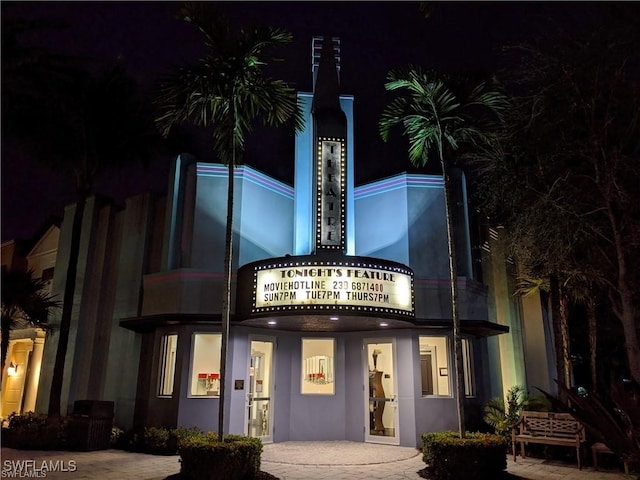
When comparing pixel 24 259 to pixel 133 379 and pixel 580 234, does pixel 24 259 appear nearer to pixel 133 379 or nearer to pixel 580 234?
pixel 133 379

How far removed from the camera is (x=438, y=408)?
13203 mm

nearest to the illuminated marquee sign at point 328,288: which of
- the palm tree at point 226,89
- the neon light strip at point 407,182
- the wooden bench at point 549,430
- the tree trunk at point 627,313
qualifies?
the palm tree at point 226,89

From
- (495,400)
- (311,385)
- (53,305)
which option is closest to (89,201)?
(53,305)

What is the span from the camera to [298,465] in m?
10.5

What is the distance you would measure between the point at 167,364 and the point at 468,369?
8728 millimetres

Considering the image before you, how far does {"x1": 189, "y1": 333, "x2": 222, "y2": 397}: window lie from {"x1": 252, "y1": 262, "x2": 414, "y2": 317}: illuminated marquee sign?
2649 millimetres

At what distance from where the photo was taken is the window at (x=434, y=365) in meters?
14.2

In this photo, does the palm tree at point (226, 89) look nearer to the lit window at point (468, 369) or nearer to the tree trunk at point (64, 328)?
the tree trunk at point (64, 328)

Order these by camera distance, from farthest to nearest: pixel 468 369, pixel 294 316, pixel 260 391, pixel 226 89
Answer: pixel 468 369 → pixel 260 391 → pixel 294 316 → pixel 226 89

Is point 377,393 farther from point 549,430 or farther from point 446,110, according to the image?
point 446,110

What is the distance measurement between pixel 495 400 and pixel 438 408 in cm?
167

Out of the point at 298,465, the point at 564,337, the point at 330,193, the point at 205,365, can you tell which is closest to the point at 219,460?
the point at 298,465

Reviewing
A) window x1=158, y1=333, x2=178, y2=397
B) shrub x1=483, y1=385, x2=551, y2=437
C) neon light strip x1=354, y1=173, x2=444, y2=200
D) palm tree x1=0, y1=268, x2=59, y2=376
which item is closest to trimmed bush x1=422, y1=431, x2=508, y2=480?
shrub x1=483, y1=385, x2=551, y2=437

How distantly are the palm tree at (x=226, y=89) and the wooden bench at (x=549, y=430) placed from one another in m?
7.32
